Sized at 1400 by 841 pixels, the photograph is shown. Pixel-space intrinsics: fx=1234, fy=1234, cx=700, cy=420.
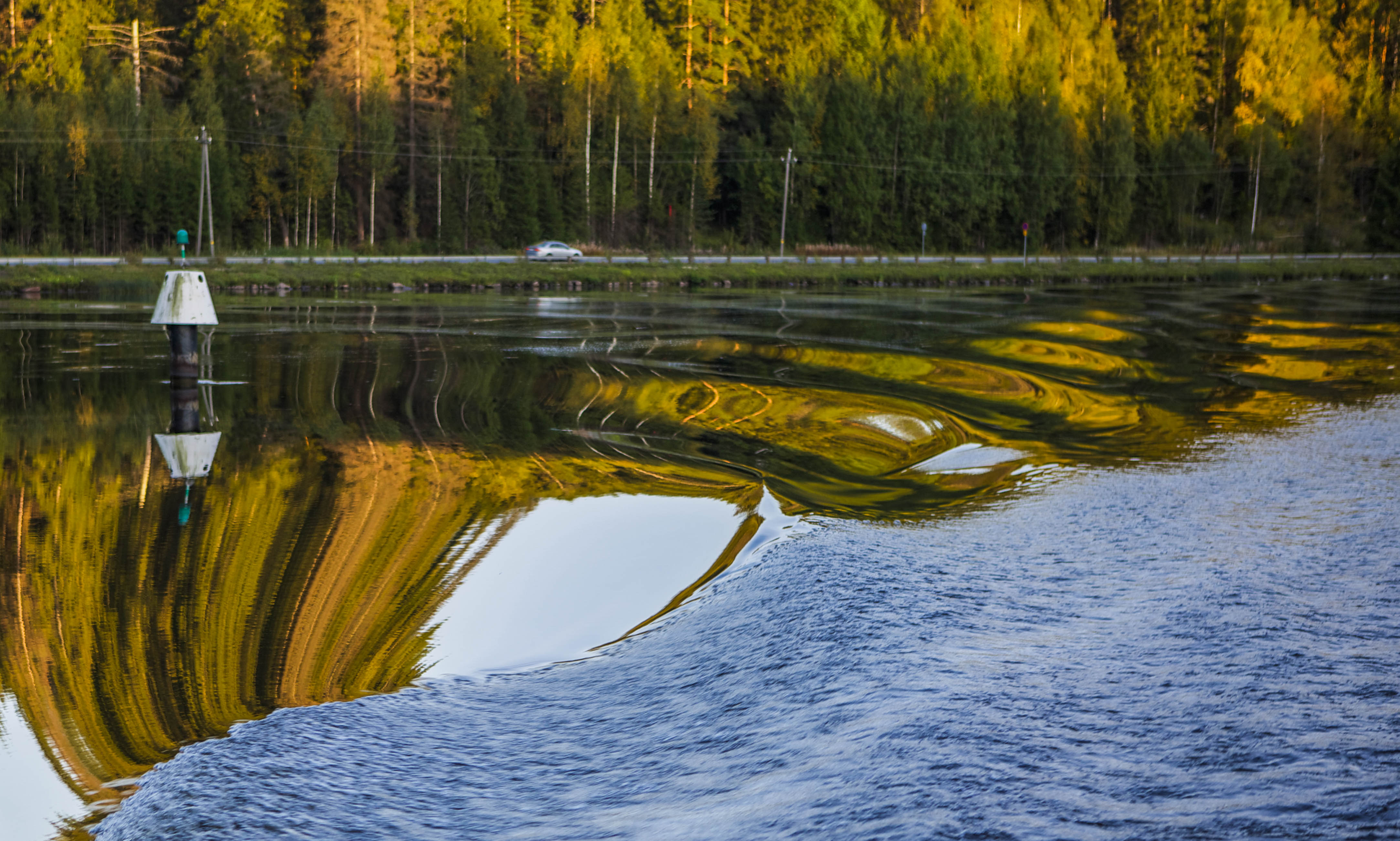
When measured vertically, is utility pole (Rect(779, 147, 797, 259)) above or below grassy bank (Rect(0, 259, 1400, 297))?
above

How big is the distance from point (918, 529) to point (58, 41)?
65929 millimetres

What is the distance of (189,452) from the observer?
1139 cm

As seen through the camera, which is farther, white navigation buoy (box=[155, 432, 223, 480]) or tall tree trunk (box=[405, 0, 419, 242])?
tall tree trunk (box=[405, 0, 419, 242])

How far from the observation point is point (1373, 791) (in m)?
3.81

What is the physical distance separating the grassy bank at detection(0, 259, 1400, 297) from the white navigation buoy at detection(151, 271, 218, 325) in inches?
1065

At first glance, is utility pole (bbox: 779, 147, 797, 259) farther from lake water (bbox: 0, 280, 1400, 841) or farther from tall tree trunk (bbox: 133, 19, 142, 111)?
lake water (bbox: 0, 280, 1400, 841)

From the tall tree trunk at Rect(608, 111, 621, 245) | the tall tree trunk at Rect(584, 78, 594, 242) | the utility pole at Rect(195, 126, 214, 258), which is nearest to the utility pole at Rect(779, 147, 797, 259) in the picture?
the tall tree trunk at Rect(608, 111, 621, 245)

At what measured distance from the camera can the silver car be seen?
57.3 metres

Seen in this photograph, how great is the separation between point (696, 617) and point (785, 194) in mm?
58026

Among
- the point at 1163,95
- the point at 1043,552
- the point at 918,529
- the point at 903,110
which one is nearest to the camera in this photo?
the point at 1043,552

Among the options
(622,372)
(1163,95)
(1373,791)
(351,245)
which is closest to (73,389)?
(622,372)

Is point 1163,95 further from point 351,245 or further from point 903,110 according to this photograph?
point 351,245

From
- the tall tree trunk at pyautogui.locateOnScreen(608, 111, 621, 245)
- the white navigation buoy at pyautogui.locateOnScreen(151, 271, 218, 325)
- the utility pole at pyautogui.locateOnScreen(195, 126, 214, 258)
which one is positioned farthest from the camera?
the tall tree trunk at pyautogui.locateOnScreen(608, 111, 621, 245)

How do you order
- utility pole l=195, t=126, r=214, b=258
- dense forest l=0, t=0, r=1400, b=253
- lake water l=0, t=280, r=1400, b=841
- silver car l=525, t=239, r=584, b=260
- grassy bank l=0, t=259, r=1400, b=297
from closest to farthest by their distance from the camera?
lake water l=0, t=280, r=1400, b=841 → grassy bank l=0, t=259, r=1400, b=297 → utility pole l=195, t=126, r=214, b=258 → silver car l=525, t=239, r=584, b=260 → dense forest l=0, t=0, r=1400, b=253
